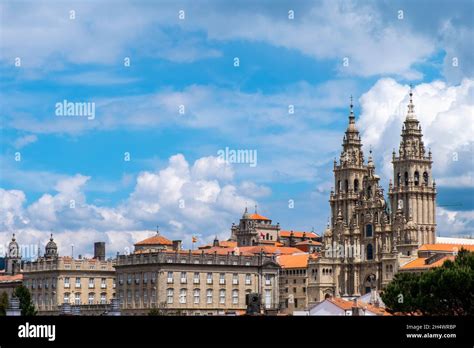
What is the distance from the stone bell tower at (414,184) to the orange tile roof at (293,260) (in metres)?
17.6

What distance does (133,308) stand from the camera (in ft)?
493

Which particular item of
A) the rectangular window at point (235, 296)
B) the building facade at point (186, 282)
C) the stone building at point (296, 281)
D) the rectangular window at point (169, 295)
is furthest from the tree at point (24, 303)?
the stone building at point (296, 281)

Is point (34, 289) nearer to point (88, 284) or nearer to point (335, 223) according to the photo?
point (88, 284)

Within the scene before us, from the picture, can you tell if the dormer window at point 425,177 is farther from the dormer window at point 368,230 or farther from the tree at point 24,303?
the tree at point 24,303

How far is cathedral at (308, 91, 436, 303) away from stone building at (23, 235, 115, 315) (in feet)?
112

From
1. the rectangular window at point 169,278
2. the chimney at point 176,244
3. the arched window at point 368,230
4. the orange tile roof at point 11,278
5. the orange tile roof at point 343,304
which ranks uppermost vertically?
the arched window at point 368,230

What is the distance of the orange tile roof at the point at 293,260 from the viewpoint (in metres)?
179

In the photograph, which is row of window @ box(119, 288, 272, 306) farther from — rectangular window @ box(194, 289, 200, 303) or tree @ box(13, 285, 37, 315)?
tree @ box(13, 285, 37, 315)

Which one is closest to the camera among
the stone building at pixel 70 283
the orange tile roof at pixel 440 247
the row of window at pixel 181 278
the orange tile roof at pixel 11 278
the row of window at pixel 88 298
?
the row of window at pixel 181 278

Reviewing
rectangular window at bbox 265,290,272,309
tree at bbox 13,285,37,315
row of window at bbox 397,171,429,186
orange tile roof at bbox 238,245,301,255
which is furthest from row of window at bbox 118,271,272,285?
row of window at bbox 397,171,429,186

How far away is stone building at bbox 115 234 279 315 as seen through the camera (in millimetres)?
147250

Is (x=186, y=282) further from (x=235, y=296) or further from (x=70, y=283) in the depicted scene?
(x=70, y=283)
